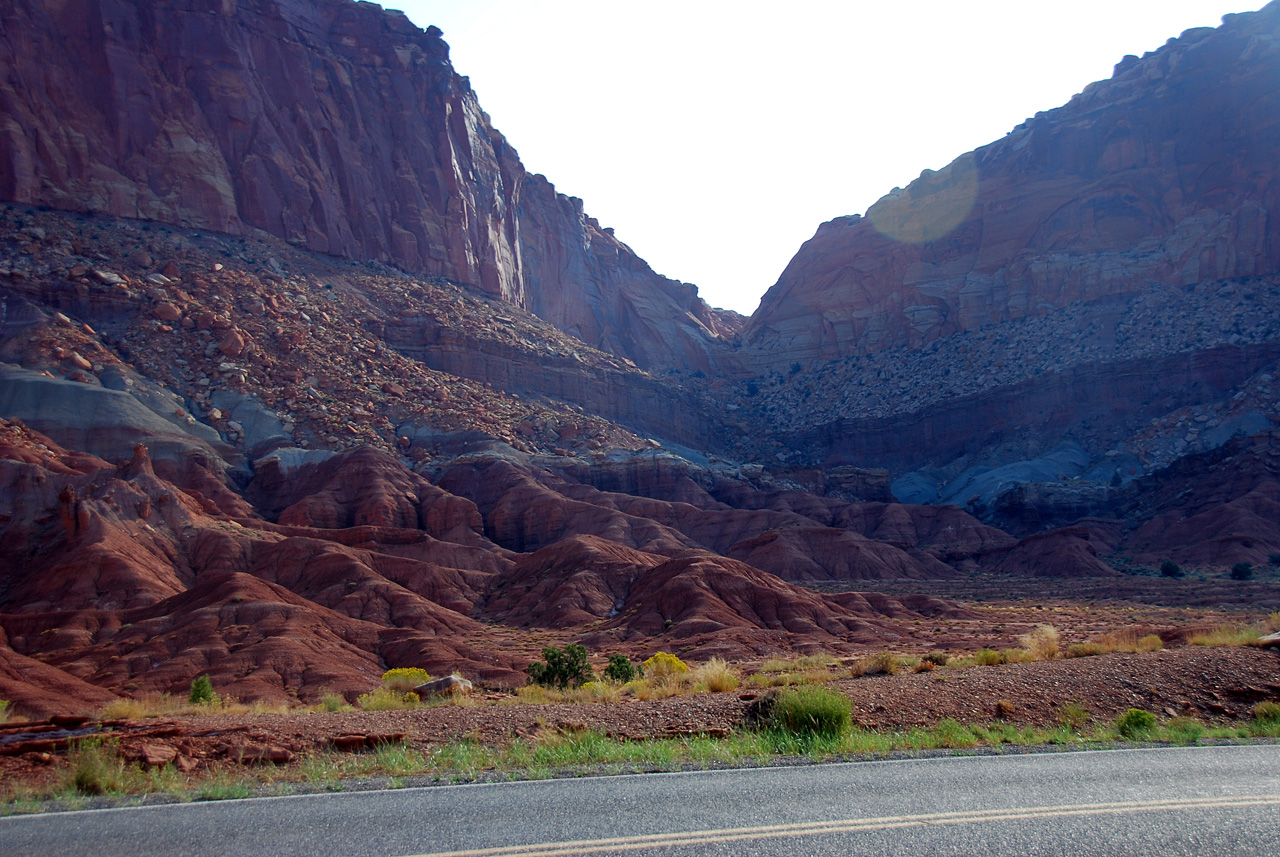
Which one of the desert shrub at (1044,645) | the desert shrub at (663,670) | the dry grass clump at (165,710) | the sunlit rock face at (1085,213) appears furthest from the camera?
the sunlit rock face at (1085,213)

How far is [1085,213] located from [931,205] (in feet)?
78.2

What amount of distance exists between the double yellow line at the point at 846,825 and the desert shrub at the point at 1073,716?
392 cm

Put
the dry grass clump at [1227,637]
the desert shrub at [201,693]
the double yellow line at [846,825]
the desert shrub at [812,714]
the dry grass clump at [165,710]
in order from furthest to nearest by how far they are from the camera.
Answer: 1. the desert shrub at [201,693]
2. the dry grass clump at [165,710]
3. the dry grass clump at [1227,637]
4. the desert shrub at [812,714]
5. the double yellow line at [846,825]

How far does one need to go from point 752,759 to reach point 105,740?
7.03 meters

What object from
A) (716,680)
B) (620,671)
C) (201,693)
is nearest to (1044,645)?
(716,680)

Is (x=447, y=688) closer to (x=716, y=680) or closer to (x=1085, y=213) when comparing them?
(x=716, y=680)

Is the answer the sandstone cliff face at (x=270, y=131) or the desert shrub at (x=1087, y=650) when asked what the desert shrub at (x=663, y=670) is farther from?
the sandstone cliff face at (x=270, y=131)

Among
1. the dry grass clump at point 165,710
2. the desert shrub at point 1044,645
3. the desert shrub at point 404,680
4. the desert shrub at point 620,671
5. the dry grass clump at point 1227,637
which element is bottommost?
the desert shrub at point 620,671

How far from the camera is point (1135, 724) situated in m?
10.9

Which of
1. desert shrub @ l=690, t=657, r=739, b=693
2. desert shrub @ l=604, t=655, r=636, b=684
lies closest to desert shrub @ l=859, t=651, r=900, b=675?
desert shrub @ l=690, t=657, r=739, b=693

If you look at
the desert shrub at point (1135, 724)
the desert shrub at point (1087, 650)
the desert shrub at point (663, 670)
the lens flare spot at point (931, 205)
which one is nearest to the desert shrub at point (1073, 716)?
the desert shrub at point (1135, 724)

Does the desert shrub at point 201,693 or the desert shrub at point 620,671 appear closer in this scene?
the desert shrub at point 201,693

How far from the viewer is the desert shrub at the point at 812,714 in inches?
411

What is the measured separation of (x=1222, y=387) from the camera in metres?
89.3
